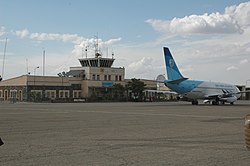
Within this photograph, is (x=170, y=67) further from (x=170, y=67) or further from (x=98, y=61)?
(x=98, y=61)

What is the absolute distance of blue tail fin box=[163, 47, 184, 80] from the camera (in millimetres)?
60406

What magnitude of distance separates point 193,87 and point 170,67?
15.1 feet

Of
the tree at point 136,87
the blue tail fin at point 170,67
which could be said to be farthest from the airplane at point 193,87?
the tree at point 136,87

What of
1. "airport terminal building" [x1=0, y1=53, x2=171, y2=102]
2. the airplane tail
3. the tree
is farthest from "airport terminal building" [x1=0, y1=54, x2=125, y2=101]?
the airplane tail

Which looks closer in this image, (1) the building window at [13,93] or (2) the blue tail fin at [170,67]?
(2) the blue tail fin at [170,67]

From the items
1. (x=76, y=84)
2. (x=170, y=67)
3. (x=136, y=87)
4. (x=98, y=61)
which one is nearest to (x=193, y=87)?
(x=170, y=67)

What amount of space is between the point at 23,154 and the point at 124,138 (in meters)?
4.71

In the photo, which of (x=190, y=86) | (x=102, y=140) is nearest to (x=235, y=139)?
(x=102, y=140)

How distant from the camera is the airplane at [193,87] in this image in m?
59.6

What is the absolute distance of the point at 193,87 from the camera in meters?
60.9

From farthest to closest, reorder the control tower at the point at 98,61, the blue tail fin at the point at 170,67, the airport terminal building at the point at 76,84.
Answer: the control tower at the point at 98,61 → the airport terminal building at the point at 76,84 → the blue tail fin at the point at 170,67

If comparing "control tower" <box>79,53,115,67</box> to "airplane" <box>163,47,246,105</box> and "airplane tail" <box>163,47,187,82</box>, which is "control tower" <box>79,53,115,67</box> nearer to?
"airplane" <box>163,47,246,105</box>

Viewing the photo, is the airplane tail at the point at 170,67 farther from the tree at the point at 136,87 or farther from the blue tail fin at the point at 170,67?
the tree at the point at 136,87

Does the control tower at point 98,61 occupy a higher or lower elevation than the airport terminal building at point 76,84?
higher
